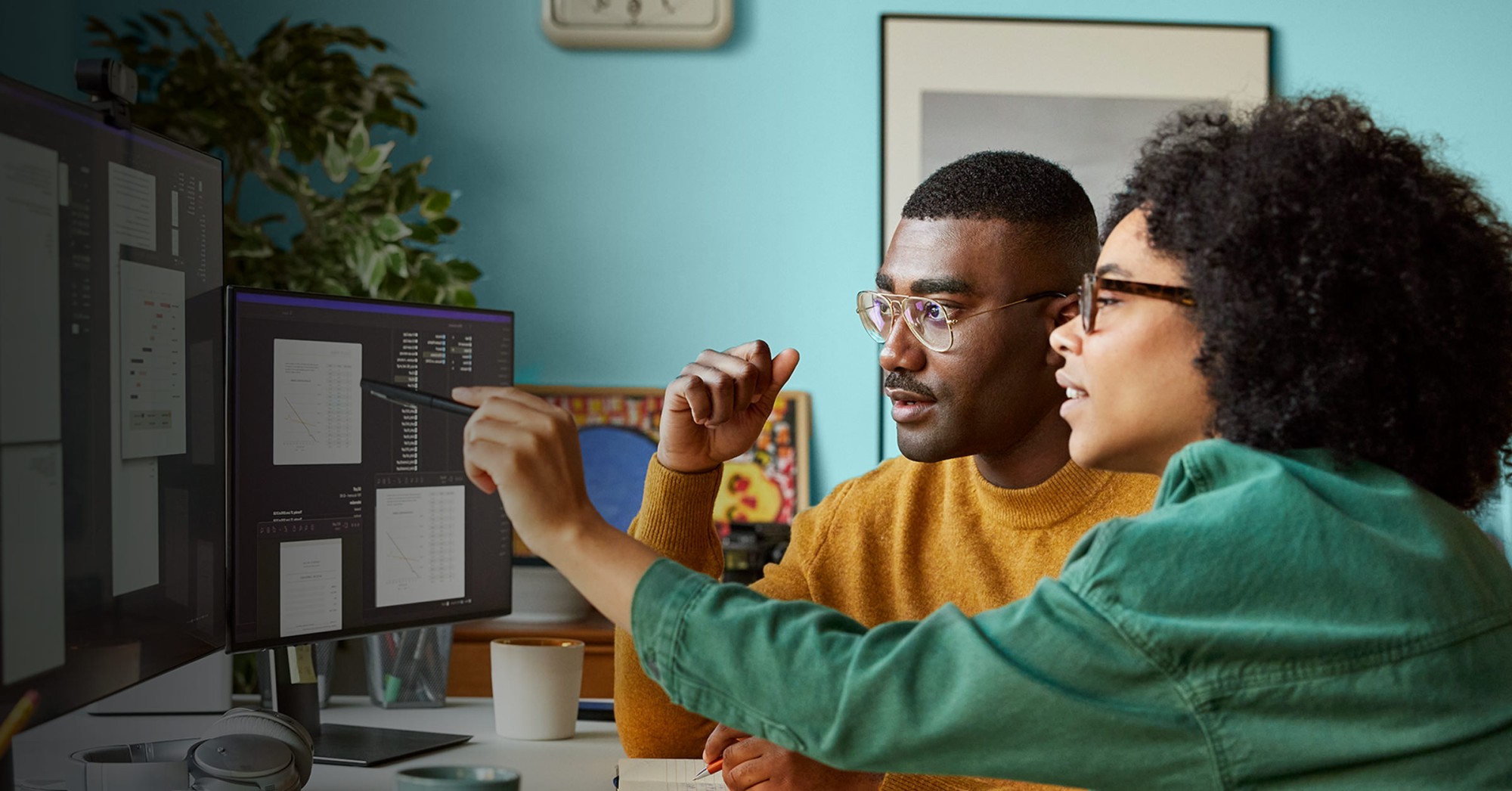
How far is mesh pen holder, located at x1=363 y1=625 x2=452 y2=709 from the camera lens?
1.49 m

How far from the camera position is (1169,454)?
952mm

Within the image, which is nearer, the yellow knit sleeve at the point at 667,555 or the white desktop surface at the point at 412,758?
the white desktop surface at the point at 412,758

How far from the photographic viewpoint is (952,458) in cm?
148

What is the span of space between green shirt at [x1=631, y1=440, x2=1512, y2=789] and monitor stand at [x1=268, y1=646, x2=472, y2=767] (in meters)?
0.62

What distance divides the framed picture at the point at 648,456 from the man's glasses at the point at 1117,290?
167cm

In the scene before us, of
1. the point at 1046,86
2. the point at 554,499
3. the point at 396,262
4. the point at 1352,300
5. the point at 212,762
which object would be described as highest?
the point at 1046,86

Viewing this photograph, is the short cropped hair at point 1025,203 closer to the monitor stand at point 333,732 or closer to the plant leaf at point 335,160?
the monitor stand at point 333,732

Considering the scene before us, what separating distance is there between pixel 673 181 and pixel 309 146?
77cm

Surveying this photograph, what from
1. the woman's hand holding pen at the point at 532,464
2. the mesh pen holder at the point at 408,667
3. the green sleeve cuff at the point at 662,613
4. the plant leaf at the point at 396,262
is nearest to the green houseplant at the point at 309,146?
the plant leaf at the point at 396,262

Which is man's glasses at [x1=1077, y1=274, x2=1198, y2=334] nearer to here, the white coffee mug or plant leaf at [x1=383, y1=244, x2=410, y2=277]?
the white coffee mug

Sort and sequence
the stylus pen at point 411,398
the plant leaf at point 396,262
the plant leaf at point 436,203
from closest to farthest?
the stylus pen at point 411,398, the plant leaf at point 396,262, the plant leaf at point 436,203

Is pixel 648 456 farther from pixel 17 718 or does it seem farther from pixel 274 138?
pixel 17 718

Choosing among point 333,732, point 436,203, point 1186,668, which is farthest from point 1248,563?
point 436,203

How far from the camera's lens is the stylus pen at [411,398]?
0.99 m
